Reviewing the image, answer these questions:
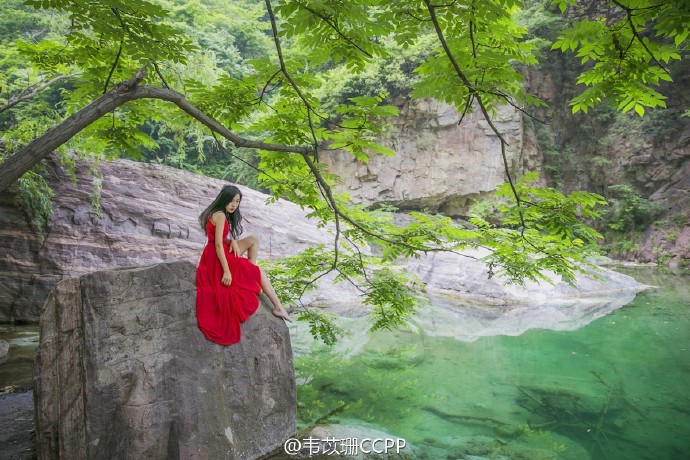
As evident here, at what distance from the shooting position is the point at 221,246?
3.50 metres

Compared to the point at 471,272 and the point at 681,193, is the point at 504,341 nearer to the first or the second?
the point at 471,272

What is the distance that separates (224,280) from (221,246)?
29 centimetres

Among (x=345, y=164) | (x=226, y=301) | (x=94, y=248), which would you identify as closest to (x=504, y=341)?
(x=226, y=301)

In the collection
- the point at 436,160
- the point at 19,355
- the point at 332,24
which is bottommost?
the point at 19,355

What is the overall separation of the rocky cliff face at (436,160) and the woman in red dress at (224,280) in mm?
13929

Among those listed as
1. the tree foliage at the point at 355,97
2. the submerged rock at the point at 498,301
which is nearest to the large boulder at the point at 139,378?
the tree foliage at the point at 355,97

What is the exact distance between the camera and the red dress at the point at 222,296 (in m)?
3.32

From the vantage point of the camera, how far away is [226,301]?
3.41 metres

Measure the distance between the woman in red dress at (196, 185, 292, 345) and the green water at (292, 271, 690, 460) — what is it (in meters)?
1.42

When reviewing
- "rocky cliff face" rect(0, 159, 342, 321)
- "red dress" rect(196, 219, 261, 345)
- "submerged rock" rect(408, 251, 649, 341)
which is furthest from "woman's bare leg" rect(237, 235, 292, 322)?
"submerged rock" rect(408, 251, 649, 341)

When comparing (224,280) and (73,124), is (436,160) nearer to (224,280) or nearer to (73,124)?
(224,280)

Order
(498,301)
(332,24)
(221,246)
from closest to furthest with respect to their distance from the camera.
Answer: (332,24) → (221,246) → (498,301)

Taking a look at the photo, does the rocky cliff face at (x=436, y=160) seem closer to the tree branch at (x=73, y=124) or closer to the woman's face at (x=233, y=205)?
the woman's face at (x=233, y=205)

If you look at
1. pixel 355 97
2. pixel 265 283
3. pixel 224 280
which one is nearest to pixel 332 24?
pixel 355 97
